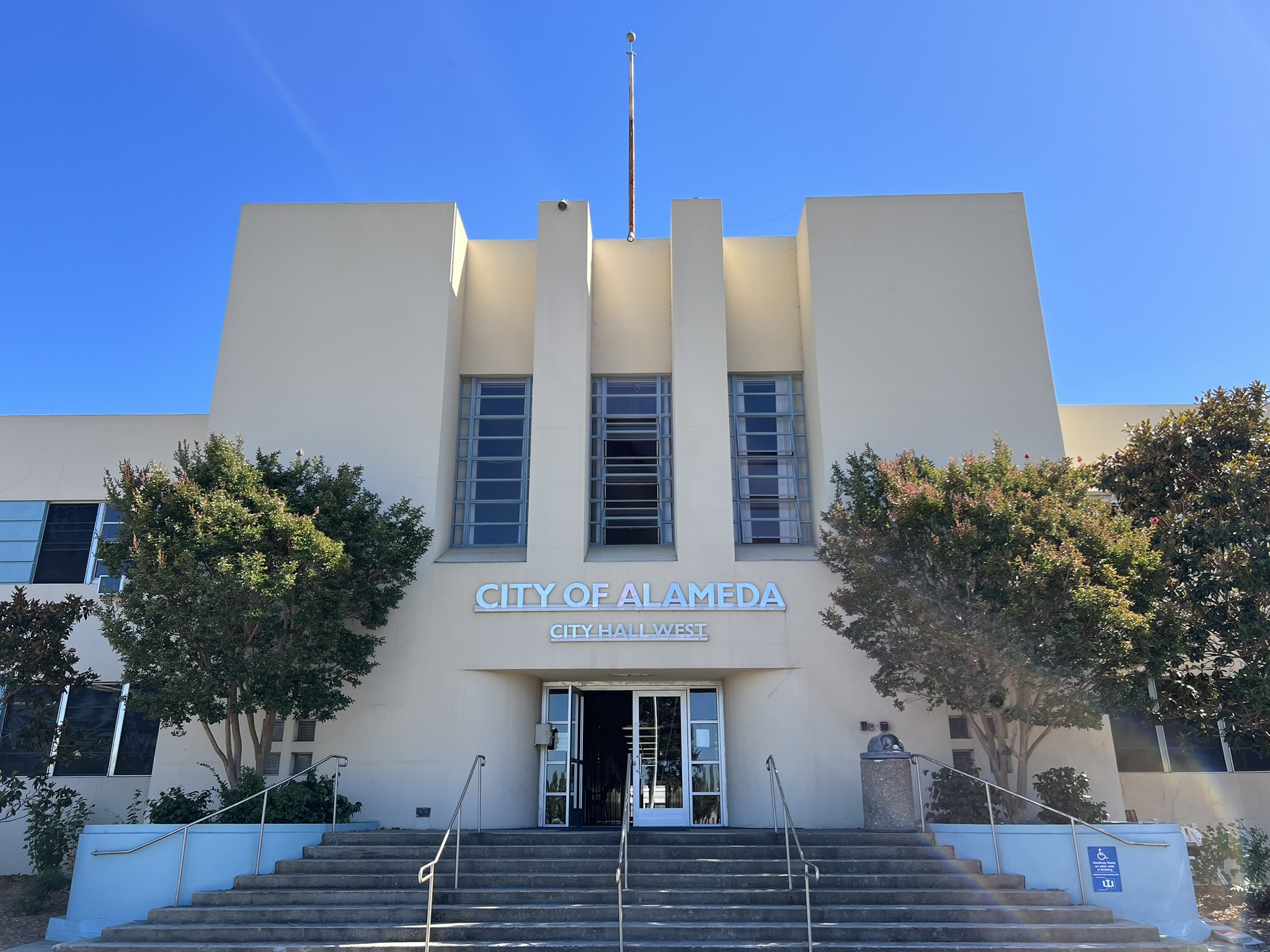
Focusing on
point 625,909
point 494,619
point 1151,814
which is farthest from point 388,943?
point 1151,814

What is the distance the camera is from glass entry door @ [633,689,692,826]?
15.9 m

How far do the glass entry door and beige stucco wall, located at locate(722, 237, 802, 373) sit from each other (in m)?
6.16

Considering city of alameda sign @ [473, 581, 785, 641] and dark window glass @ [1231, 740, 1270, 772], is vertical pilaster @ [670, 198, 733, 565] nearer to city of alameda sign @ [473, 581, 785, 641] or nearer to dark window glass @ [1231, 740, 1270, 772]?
city of alameda sign @ [473, 581, 785, 641]

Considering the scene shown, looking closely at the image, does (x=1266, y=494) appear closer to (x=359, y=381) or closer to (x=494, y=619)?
(x=494, y=619)

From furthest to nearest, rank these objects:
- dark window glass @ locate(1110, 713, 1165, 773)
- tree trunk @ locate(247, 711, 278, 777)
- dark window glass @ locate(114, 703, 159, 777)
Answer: dark window glass @ locate(114, 703, 159, 777) → dark window glass @ locate(1110, 713, 1165, 773) → tree trunk @ locate(247, 711, 278, 777)

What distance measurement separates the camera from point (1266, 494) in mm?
13023

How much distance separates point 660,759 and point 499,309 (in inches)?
343

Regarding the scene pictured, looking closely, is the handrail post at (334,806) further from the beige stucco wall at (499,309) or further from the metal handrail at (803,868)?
the beige stucco wall at (499,309)

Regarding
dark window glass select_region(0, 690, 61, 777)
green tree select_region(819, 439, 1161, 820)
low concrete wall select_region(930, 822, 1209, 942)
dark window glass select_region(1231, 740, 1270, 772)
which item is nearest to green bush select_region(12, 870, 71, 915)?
dark window glass select_region(0, 690, 61, 777)

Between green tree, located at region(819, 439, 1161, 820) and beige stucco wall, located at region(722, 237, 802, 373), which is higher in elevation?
beige stucco wall, located at region(722, 237, 802, 373)

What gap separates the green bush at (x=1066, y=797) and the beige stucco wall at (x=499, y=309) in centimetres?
1080

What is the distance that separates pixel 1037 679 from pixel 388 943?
327 inches

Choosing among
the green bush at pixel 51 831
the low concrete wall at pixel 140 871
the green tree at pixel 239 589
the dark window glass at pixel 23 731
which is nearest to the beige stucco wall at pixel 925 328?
the green tree at pixel 239 589

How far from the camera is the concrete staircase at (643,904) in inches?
383
